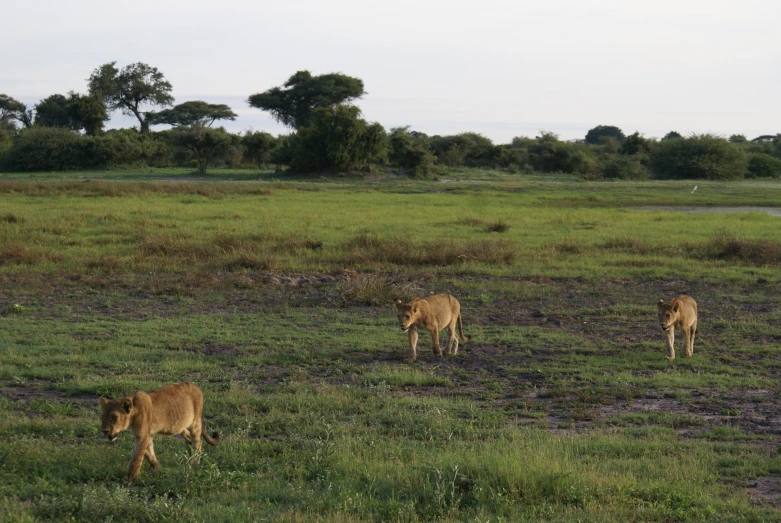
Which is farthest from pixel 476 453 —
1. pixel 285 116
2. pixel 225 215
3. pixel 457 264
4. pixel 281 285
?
pixel 285 116

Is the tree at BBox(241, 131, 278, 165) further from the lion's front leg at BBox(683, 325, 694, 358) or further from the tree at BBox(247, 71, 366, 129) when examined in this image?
the lion's front leg at BBox(683, 325, 694, 358)

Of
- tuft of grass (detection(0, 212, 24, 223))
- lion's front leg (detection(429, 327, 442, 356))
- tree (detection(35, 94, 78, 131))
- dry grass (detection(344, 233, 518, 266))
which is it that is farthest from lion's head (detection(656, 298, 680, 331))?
tree (detection(35, 94, 78, 131))

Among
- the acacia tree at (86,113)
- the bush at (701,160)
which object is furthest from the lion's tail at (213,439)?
the acacia tree at (86,113)

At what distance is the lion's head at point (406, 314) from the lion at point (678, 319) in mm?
3326

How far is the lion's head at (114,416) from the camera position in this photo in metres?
5.91

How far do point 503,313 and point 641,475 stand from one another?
8090 millimetres

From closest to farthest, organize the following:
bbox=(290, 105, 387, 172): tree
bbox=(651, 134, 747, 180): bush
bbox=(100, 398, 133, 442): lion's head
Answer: bbox=(100, 398, 133, 442): lion's head < bbox=(290, 105, 387, 172): tree < bbox=(651, 134, 747, 180): bush

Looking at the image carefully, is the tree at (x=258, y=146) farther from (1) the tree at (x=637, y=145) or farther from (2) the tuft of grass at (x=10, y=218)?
(2) the tuft of grass at (x=10, y=218)

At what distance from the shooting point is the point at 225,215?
93.7ft

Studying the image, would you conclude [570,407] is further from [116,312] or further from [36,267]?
[36,267]

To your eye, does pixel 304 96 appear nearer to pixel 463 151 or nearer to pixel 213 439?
pixel 463 151

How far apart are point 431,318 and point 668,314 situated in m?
3.19

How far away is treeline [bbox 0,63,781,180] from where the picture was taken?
182ft

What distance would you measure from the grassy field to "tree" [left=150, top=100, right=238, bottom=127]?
2451 inches
